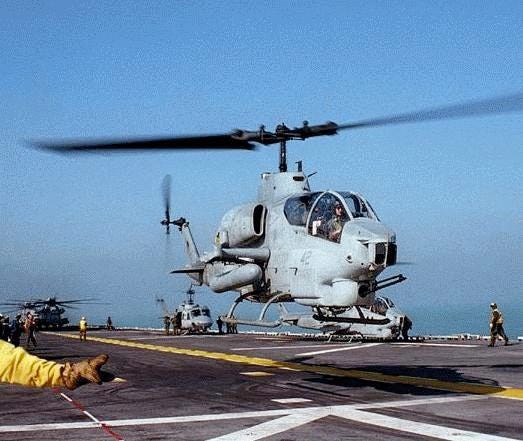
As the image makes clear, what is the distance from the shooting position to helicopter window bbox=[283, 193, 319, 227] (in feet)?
54.5

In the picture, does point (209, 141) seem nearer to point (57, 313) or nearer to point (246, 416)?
point (246, 416)

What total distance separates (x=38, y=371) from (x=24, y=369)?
80mm

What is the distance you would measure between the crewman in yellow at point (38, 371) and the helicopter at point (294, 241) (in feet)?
34.1

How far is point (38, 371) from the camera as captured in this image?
368 cm

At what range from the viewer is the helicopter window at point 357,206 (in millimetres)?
15492

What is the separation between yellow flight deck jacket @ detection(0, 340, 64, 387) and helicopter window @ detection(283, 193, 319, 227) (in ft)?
42.6

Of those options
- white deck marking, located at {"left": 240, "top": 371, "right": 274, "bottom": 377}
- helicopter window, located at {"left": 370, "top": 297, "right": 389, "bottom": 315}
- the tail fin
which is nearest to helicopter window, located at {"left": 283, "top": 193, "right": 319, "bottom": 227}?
white deck marking, located at {"left": 240, "top": 371, "right": 274, "bottom": 377}

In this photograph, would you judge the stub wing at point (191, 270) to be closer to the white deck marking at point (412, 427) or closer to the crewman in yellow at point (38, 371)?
the white deck marking at point (412, 427)

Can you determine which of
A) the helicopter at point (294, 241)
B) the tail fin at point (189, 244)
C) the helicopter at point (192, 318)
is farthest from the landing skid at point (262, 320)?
the helicopter at point (192, 318)

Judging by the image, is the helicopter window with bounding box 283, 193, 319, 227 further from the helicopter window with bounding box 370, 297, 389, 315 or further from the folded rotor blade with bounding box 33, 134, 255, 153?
the helicopter window with bounding box 370, 297, 389, 315

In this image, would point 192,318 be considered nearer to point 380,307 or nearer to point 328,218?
point 380,307

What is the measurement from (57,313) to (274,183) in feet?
182

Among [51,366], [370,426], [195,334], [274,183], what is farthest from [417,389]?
[195,334]

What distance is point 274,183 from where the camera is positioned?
18.4 metres
